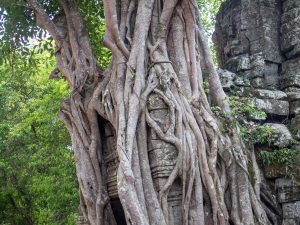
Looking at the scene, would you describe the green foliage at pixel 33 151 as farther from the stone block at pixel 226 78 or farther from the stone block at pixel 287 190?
the stone block at pixel 287 190

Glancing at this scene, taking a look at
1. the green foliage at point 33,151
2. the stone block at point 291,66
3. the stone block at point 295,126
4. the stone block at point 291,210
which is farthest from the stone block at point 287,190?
the green foliage at point 33,151

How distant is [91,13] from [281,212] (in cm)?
337

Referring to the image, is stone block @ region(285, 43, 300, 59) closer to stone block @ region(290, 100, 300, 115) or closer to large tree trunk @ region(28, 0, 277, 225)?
stone block @ region(290, 100, 300, 115)

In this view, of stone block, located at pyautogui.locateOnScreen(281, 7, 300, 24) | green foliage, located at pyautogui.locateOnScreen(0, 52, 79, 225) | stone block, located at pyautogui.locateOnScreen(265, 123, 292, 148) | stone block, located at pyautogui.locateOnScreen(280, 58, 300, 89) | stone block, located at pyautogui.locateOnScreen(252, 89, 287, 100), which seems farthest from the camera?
green foliage, located at pyautogui.locateOnScreen(0, 52, 79, 225)

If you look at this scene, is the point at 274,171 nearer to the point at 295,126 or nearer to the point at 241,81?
the point at 295,126

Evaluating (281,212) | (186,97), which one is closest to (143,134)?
(186,97)

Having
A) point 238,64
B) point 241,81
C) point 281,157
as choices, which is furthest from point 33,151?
point 281,157

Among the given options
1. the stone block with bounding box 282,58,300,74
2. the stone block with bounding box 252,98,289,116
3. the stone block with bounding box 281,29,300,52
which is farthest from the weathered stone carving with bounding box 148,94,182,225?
the stone block with bounding box 281,29,300,52

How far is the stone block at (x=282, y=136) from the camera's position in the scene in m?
4.71

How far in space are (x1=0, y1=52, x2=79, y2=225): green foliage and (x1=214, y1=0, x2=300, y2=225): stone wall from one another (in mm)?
2748

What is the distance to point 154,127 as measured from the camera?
412 centimetres

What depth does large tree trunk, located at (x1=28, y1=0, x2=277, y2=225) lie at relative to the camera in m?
3.95

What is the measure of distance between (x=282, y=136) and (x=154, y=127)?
1.42m

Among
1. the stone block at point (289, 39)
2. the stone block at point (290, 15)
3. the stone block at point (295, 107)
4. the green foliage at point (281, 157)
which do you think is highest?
the stone block at point (290, 15)
